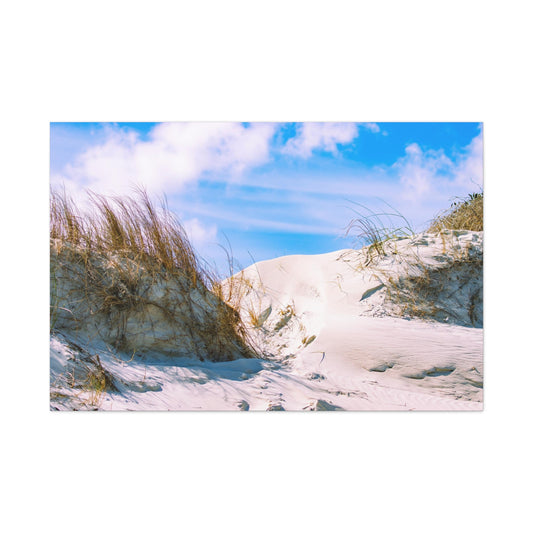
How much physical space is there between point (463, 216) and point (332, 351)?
1.83 metres

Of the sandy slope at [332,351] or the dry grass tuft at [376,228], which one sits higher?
the dry grass tuft at [376,228]

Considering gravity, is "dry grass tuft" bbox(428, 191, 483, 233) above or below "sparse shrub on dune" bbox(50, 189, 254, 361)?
above

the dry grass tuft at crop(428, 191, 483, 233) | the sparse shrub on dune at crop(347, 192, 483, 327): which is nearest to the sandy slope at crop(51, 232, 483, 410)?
the sparse shrub on dune at crop(347, 192, 483, 327)

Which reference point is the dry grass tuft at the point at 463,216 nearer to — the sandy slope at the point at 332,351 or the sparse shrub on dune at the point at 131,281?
the sandy slope at the point at 332,351

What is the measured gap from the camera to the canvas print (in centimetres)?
333

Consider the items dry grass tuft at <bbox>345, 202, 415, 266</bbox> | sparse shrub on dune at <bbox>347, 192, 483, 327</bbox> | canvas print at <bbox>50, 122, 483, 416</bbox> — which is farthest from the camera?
sparse shrub on dune at <bbox>347, 192, 483, 327</bbox>

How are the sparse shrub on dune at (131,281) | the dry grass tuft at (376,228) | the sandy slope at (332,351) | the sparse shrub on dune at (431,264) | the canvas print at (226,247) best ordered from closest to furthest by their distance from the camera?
the sandy slope at (332,351) < the canvas print at (226,247) < the sparse shrub on dune at (131,281) < the dry grass tuft at (376,228) < the sparse shrub on dune at (431,264)

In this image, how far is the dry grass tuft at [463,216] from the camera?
4043mm

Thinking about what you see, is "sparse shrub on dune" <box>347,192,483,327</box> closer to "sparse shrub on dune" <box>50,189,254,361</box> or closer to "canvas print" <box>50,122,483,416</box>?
"canvas print" <box>50,122,483,416</box>

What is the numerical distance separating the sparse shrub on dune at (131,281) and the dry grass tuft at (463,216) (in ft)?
6.75

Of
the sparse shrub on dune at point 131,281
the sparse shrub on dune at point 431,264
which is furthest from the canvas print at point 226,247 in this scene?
the sparse shrub on dune at point 431,264

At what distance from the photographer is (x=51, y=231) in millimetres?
3748
